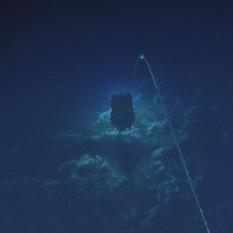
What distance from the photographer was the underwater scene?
2847cm

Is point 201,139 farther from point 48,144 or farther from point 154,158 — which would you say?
point 48,144

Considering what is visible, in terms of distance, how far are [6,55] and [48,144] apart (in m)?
9.61

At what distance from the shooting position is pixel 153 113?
31.6m

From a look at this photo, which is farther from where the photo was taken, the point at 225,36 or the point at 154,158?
the point at 225,36

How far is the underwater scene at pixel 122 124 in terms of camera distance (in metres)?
28.5

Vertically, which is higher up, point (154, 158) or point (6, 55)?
point (6, 55)

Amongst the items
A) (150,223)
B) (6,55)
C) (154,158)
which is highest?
(6,55)

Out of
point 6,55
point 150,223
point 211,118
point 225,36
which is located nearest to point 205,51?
point 225,36

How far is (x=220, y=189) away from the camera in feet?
93.6

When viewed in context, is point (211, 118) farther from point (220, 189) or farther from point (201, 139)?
point (220, 189)

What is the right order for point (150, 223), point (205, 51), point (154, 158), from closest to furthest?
point (150, 223)
point (154, 158)
point (205, 51)

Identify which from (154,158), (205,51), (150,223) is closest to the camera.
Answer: (150,223)

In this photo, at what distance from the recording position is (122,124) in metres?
27.0

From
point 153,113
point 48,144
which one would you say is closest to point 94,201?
point 48,144
